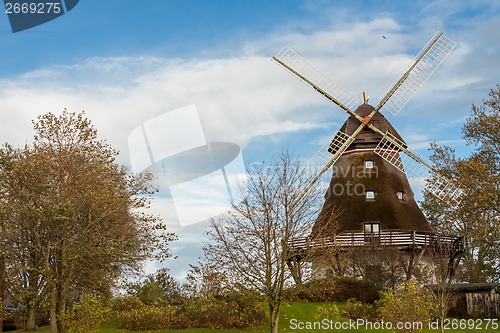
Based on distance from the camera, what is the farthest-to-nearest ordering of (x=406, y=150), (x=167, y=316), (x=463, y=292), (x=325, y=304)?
(x=406, y=150) < (x=463, y=292) < (x=325, y=304) < (x=167, y=316)

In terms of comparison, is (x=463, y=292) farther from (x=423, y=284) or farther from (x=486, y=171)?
(x=486, y=171)

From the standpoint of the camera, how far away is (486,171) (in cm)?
2662

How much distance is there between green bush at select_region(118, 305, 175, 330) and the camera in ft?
93.0

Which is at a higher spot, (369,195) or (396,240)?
(369,195)

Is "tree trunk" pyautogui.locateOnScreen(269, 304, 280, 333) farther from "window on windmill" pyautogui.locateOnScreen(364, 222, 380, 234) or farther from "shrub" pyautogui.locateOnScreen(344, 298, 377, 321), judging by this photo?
"window on windmill" pyautogui.locateOnScreen(364, 222, 380, 234)

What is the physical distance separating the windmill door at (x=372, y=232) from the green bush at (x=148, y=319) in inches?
556

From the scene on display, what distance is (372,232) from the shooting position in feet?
125

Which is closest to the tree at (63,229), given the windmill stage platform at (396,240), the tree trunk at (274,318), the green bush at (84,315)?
the green bush at (84,315)

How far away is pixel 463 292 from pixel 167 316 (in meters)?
18.6

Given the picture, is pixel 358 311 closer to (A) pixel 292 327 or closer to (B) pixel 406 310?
(A) pixel 292 327

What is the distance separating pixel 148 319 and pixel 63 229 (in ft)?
23.2

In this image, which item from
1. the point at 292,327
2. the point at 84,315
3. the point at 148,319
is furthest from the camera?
the point at 148,319

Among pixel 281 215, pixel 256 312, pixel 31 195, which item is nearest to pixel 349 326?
pixel 256 312

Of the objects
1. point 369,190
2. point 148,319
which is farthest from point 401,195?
point 148,319
